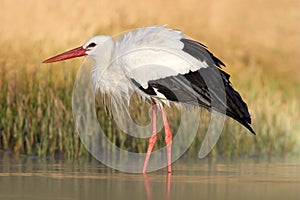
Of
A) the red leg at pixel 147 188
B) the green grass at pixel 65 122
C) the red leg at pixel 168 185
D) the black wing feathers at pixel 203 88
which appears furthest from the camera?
the green grass at pixel 65 122

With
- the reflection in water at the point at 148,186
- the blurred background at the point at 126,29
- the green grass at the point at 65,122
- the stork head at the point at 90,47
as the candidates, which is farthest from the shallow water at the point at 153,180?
the stork head at the point at 90,47

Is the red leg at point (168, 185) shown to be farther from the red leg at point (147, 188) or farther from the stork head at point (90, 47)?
the stork head at point (90, 47)

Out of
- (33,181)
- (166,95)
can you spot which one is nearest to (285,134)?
(166,95)

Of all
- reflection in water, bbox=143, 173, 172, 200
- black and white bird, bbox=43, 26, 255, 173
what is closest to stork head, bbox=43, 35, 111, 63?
black and white bird, bbox=43, 26, 255, 173

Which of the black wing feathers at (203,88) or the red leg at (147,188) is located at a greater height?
the black wing feathers at (203,88)

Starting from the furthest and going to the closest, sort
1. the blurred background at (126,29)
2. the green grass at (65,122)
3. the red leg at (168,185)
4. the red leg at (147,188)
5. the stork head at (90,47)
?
the blurred background at (126,29) < the green grass at (65,122) < the stork head at (90,47) < the red leg at (168,185) < the red leg at (147,188)

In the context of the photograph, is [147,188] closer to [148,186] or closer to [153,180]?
[148,186]

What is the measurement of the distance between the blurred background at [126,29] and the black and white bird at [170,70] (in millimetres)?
1234

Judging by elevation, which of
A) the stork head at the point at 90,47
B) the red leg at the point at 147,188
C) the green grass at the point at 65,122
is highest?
the stork head at the point at 90,47

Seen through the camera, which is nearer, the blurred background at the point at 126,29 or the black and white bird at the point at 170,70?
the black and white bird at the point at 170,70

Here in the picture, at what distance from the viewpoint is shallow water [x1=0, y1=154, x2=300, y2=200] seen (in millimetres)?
9891

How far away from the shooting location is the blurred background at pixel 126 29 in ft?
43.7

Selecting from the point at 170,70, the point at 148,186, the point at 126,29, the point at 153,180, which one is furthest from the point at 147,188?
the point at 126,29

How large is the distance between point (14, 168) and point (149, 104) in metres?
2.55
